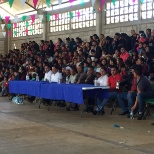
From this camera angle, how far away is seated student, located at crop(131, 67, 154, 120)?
856 cm

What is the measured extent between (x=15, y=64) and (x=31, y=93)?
7416 mm

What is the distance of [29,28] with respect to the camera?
2364 centimetres

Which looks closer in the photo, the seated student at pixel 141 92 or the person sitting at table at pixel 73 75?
the seated student at pixel 141 92

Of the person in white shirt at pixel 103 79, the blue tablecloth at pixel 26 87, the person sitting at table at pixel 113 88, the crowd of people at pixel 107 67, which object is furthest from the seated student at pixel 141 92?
the blue tablecloth at pixel 26 87

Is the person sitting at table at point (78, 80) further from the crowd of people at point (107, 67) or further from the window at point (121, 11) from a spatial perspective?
the window at point (121, 11)

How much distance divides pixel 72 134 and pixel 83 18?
12.5m

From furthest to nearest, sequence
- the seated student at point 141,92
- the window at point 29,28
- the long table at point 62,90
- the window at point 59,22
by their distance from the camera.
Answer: the window at point 29,28, the window at point 59,22, the long table at point 62,90, the seated student at point 141,92

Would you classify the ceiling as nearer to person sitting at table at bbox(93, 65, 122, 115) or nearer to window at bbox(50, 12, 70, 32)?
window at bbox(50, 12, 70, 32)

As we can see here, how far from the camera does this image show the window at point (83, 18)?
59.2 feet

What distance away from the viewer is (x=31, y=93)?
1141cm

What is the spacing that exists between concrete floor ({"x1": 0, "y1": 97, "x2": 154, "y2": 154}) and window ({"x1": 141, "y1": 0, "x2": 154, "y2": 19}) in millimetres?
6224

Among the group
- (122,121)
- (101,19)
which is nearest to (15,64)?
(101,19)

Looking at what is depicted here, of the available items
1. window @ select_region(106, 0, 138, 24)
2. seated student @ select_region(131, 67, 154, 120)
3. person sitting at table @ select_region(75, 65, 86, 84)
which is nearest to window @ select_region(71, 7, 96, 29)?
window @ select_region(106, 0, 138, 24)

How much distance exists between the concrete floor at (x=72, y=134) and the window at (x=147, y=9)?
20.4 ft
